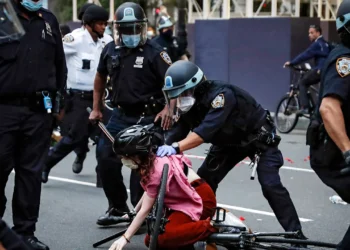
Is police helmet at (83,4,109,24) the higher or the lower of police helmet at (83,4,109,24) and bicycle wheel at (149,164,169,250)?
the higher

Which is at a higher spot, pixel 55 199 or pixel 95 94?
pixel 95 94

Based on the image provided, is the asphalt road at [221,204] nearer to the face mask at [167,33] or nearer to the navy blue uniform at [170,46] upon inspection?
the navy blue uniform at [170,46]

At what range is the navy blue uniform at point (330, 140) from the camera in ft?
18.3

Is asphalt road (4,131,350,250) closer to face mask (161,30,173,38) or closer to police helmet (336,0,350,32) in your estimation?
police helmet (336,0,350,32)

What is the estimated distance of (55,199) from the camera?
9.65m

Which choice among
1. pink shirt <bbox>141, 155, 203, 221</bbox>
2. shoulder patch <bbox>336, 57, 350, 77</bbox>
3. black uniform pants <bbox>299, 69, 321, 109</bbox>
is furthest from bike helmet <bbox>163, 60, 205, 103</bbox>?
black uniform pants <bbox>299, 69, 321, 109</bbox>

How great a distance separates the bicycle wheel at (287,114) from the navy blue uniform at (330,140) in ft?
32.5

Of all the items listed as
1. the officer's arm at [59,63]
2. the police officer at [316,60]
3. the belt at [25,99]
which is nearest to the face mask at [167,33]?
the police officer at [316,60]

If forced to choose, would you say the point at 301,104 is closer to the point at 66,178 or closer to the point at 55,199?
the point at 66,178

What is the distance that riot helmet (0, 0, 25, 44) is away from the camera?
496cm

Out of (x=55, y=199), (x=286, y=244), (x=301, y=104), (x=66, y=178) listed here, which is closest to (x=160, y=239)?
(x=286, y=244)

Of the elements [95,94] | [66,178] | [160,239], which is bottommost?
[66,178]

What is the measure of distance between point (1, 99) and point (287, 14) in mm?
12528

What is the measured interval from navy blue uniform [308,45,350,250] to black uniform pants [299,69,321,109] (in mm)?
9537
